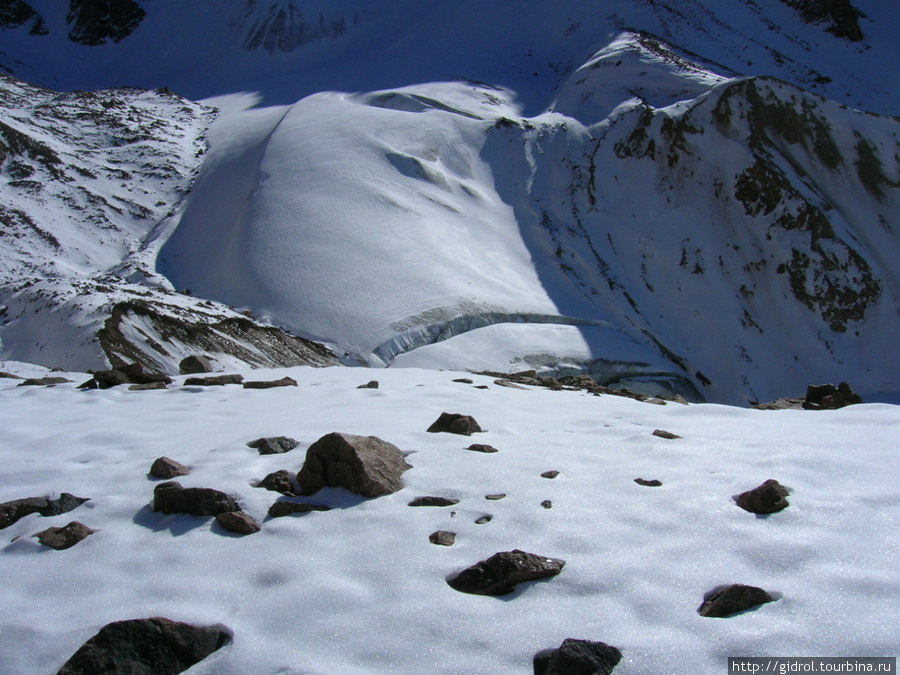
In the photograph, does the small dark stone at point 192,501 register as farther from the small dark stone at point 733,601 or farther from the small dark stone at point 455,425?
the small dark stone at point 733,601

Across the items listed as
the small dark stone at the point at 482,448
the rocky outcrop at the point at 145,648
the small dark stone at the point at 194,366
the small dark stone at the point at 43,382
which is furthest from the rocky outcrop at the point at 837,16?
the rocky outcrop at the point at 145,648

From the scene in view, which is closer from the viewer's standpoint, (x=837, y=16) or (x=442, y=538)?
(x=442, y=538)

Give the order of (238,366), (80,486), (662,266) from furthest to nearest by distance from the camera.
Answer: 1. (662,266)
2. (238,366)
3. (80,486)

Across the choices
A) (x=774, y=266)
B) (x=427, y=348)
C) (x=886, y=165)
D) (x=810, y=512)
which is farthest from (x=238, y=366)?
(x=886, y=165)

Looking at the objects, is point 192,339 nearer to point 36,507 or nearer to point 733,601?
point 36,507

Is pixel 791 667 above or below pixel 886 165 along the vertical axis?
below

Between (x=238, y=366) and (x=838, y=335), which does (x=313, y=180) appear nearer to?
(x=238, y=366)

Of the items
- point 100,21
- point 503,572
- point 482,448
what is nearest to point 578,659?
point 503,572
